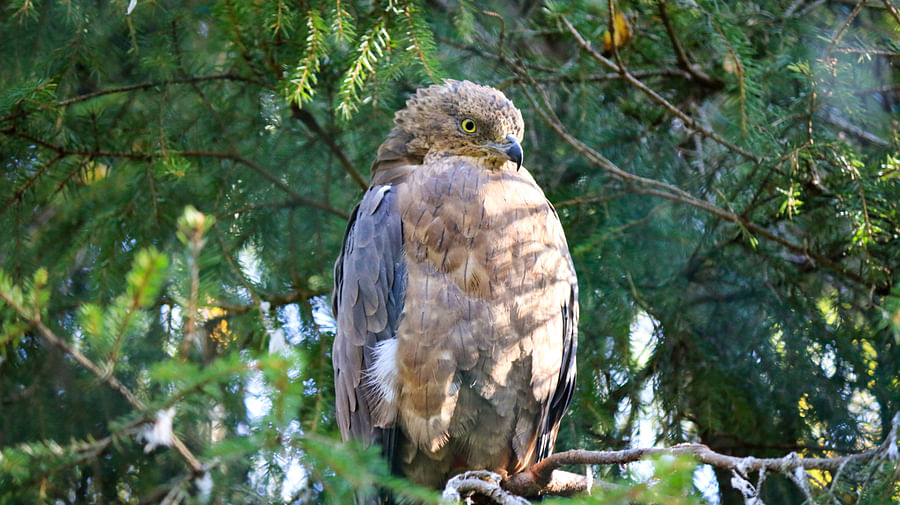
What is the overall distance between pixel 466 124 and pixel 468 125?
11mm

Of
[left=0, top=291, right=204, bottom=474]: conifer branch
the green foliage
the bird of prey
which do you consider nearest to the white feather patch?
the bird of prey

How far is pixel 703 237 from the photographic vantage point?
14.1ft

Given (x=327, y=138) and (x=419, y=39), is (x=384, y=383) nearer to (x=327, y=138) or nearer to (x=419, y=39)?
(x=419, y=39)

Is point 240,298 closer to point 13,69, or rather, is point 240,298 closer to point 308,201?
point 308,201

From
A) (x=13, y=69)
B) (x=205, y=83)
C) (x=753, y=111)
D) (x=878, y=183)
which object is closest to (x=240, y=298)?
(x=205, y=83)

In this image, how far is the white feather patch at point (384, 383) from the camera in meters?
3.41

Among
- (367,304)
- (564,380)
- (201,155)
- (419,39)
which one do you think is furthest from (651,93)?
(201,155)

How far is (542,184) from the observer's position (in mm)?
4664

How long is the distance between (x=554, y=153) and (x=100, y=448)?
3.69m

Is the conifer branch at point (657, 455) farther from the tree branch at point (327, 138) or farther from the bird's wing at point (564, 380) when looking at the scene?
the tree branch at point (327, 138)

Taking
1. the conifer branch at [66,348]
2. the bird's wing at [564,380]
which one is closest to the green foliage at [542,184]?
the bird's wing at [564,380]

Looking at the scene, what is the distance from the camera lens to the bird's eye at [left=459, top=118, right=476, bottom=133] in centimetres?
380

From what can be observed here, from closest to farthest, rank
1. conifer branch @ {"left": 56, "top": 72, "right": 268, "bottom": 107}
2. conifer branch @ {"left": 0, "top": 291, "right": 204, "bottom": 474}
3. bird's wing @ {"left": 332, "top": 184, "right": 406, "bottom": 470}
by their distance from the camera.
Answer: conifer branch @ {"left": 0, "top": 291, "right": 204, "bottom": 474}, bird's wing @ {"left": 332, "top": 184, "right": 406, "bottom": 470}, conifer branch @ {"left": 56, "top": 72, "right": 268, "bottom": 107}

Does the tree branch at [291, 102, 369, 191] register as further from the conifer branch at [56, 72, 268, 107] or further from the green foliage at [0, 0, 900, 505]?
the conifer branch at [56, 72, 268, 107]
